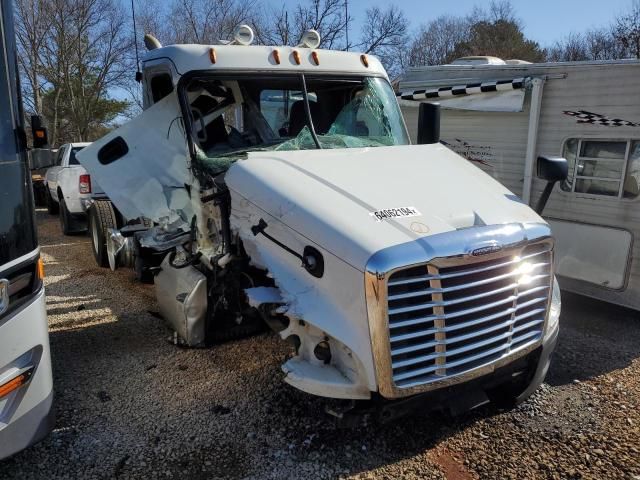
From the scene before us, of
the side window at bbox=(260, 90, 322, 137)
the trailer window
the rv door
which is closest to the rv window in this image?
the trailer window

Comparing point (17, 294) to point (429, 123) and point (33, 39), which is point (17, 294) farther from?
point (33, 39)

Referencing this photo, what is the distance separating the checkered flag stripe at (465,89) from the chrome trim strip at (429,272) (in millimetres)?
3923

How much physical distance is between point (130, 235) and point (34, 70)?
82.0 ft

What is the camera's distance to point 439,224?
3072mm

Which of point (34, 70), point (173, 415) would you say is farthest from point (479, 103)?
point (34, 70)

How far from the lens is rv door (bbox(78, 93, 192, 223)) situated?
4.60 m

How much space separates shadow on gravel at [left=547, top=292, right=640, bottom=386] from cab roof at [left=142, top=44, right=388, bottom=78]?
10.5ft

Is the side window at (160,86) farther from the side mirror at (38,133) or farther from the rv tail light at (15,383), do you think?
the rv tail light at (15,383)

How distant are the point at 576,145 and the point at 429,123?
7.64 ft

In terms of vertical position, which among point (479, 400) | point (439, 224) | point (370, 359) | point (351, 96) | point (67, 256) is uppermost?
point (351, 96)

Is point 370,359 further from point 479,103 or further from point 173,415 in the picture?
point 479,103

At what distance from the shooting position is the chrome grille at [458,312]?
282 centimetres

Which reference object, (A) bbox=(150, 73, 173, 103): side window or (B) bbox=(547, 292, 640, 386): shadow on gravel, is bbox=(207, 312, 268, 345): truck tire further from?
(B) bbox=(547, 292, 640, 386): shadow on gravel

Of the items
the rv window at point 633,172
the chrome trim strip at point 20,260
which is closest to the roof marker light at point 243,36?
the chrome trim strip at point 20,260
